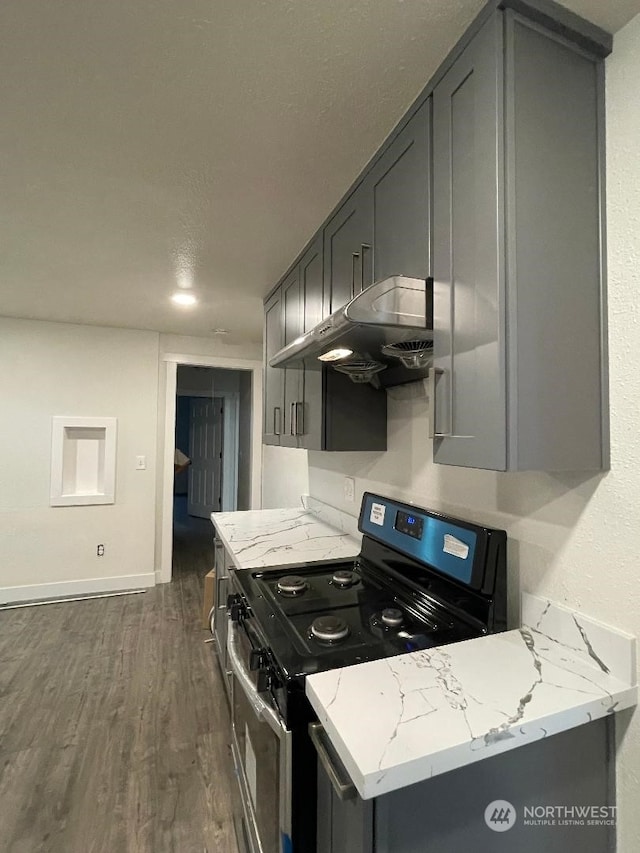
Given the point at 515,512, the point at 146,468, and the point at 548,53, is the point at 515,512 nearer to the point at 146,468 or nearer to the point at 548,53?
the point at 548,53

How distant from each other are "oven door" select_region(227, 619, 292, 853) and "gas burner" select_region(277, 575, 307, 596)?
0.17m

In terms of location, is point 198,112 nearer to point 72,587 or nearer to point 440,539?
point 440,539

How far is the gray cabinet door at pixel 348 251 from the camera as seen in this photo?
140 cm

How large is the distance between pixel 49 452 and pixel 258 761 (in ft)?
10.8

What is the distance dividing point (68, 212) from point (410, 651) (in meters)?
2.10

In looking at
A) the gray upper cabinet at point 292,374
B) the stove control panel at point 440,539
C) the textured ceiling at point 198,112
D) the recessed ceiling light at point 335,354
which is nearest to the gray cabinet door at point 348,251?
the textured ceiling at point 198,112

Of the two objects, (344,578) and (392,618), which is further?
(344,578)

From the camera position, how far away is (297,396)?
87.6 inches

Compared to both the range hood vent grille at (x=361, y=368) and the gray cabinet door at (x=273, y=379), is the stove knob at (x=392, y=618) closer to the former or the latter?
the range hood vent grille at (x=361, y=368)

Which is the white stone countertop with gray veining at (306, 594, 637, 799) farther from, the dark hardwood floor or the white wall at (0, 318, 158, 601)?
the white wall at (0, 318, 158, 601)

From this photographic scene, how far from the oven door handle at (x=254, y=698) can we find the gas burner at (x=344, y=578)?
40 cm

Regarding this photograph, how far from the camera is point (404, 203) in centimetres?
117

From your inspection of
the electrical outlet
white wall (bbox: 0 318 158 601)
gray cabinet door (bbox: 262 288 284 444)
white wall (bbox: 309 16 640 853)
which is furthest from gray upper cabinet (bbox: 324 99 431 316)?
white wall (bbox: 0 318 158 601)

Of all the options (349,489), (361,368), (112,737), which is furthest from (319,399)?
(112,737)
